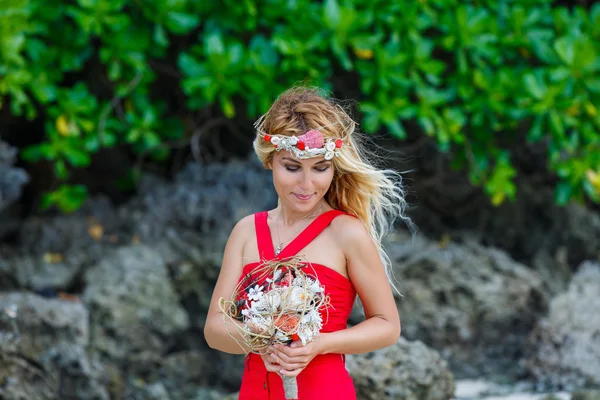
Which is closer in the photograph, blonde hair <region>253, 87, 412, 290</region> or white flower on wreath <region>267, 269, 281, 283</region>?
white flower on wreath <region>267, 269, 281, 283</region>

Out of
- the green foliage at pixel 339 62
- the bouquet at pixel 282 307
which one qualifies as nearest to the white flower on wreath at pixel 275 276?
the bouquet at pixel 282 307

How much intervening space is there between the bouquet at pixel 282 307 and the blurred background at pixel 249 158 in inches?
77.7

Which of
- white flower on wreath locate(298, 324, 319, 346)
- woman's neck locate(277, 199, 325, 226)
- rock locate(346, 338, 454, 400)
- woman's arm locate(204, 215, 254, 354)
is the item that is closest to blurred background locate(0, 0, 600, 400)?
rock locate(346, 338, 454, 400)

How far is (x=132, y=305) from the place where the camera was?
15.2 ft

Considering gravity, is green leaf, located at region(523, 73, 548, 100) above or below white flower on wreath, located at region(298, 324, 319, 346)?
above

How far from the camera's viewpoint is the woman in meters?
2.58

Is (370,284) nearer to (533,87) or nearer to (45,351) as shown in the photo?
(45,351)

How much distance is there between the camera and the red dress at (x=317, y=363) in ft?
8.46

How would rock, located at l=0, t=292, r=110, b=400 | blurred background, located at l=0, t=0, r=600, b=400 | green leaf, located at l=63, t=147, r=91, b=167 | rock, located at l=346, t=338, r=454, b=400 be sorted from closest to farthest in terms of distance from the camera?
rock, located at l=346, t=338, r=454, b=400 < rock, located at l=0, t=292, r=110, b=400 < blurred background, located at l=0, t=0, r=600, b=400 < green leaf, located at l=63, t=147, r=91, b=167

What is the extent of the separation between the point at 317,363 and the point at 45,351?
1.98 metres

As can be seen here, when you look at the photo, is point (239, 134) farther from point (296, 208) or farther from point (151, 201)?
point (296, 208)

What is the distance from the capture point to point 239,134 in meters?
5.62

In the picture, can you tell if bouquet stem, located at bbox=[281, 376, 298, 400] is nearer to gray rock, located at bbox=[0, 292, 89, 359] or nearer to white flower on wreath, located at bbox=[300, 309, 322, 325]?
white flower on wreath, located at bbox=[300, 309, 322, 325]

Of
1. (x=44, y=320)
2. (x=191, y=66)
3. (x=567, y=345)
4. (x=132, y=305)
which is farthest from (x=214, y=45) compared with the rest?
(x=567, y=345)
